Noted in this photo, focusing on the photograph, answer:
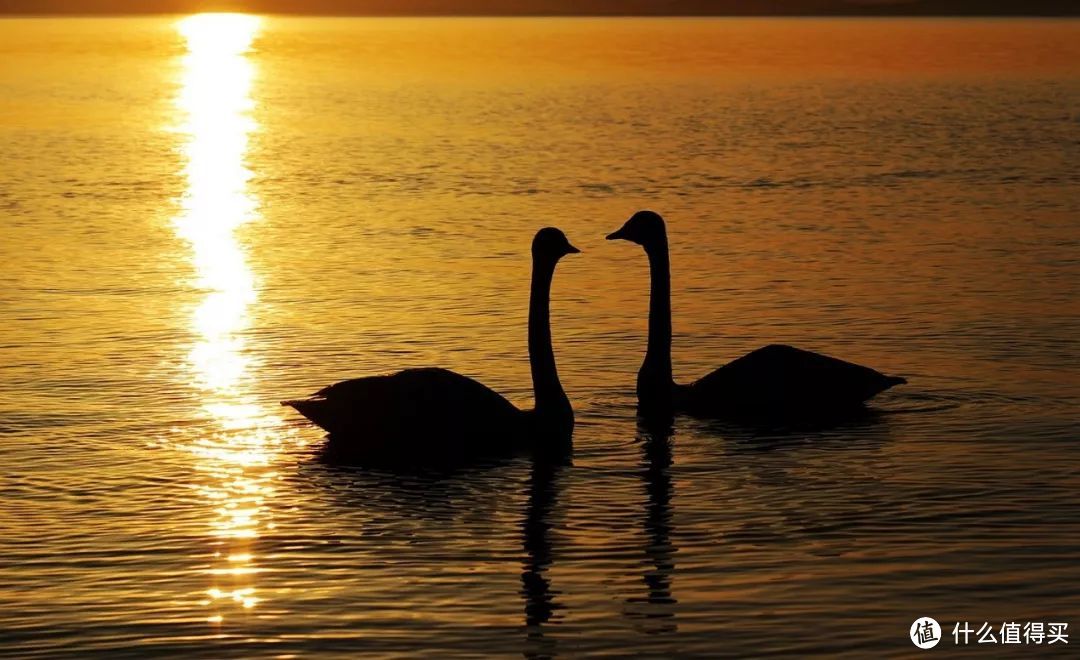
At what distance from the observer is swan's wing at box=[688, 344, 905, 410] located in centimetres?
1666

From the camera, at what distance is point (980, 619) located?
1084 cm

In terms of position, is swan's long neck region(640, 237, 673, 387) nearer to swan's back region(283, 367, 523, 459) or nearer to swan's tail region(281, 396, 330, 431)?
swan's back region(283, 367, 523, 459)

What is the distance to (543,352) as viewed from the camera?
15.8m

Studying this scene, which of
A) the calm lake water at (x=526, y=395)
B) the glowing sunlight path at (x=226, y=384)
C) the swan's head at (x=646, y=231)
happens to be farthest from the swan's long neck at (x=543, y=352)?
the glowing sunlight path at (x=226, y=384)

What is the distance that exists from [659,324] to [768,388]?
4.03 ft

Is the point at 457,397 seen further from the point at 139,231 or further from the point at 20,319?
the point at 139,231

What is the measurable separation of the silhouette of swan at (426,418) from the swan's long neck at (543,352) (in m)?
0.02

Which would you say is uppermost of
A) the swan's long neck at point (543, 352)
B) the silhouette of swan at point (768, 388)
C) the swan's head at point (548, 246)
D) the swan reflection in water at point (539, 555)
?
the swan's head at point (548, 246)

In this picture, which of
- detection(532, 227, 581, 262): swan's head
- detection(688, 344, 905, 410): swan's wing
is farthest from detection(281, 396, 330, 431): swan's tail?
Answer: detection(688, 344, 905, 410): swan's wing

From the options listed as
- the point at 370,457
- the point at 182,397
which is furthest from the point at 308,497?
the point at 182,397

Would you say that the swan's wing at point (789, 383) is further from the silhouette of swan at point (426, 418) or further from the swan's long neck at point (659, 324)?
the silhouette of swan at point (426, 418)

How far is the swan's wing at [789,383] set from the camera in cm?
1666

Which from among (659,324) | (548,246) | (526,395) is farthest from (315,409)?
(659,324)

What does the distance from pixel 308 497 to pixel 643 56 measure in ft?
360
